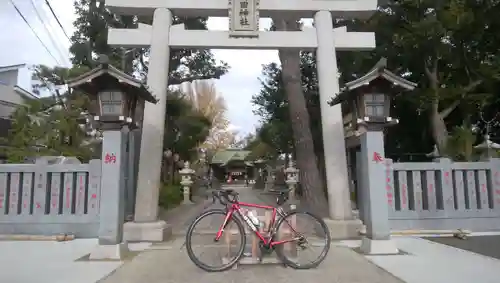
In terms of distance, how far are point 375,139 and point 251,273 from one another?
3.13 m

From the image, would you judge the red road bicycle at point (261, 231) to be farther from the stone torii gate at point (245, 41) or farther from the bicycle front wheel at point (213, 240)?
the stone torii gate at point (245, 41)

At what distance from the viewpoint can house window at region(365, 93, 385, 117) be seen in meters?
6.50

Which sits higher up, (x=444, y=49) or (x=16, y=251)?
(x=444, y=49)

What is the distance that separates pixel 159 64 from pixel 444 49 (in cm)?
985

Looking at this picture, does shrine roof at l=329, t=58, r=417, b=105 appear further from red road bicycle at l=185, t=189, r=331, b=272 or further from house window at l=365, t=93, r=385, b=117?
red road bicycle at l=185, t=189, r=331, b=272

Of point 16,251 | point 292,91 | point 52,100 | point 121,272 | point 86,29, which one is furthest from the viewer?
point 86,29

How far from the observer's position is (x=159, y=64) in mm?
8188

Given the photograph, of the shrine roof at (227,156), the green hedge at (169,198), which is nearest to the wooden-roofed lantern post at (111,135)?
the green hedge at (169,198)

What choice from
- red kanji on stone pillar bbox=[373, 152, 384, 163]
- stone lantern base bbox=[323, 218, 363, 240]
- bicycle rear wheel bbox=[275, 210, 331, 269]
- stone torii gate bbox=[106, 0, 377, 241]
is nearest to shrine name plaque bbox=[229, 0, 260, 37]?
stone torii gate bbox=[106, 0, 377, 241]

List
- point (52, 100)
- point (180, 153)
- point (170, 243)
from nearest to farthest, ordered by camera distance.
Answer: point (170, 243)
point (52, 100)
point (180, 153)

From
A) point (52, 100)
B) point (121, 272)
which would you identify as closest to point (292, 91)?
point (121, 272)

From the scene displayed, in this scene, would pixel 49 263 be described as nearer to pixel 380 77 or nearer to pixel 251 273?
pixel 251 273

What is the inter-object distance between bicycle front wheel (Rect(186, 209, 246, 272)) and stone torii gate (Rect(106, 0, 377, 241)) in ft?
8.77

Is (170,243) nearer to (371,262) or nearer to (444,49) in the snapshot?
(371,262)
